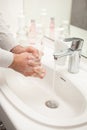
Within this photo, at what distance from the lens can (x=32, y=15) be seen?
4.46 feet

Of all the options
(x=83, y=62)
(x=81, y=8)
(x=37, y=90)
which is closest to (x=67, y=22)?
(x=81, y=8)

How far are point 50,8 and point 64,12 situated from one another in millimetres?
126

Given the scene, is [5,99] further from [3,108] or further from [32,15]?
[32,15]

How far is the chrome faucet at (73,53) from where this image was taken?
83cm

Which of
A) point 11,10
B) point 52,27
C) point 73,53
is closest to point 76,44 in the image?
point 73,53

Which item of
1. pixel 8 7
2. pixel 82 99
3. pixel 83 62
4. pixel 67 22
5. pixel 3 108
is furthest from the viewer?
pixel 8 7

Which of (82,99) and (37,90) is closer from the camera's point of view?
(82,99)

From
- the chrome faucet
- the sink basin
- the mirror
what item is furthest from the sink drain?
the mirror

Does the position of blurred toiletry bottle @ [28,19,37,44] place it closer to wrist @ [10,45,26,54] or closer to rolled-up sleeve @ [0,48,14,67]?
wrist @ [10,45,26,54]

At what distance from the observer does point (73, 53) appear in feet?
2.80

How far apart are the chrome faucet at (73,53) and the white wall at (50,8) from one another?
308 mm

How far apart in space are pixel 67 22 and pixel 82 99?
479mm

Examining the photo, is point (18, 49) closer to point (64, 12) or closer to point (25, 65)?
point (25, 65)

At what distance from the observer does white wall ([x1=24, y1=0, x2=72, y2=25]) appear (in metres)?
1.12
